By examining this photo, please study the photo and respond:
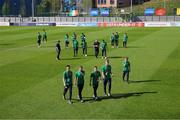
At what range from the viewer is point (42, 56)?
35406 mm

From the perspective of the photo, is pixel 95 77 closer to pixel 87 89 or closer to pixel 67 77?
pixel 67 77

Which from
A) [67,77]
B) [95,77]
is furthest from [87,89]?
[67,77]

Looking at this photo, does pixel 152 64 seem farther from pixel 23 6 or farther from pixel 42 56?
pixel 23 6

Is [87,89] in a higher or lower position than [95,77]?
lower

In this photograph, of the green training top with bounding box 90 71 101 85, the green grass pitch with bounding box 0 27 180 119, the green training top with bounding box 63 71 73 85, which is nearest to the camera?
the green grass pitch with bounding box 0 27 180 119

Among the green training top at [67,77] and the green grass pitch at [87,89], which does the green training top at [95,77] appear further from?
the green training top at [67,77]

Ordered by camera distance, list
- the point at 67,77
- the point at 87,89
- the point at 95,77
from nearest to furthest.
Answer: the point at 67,77
the point at 95,77
the point at 87,89

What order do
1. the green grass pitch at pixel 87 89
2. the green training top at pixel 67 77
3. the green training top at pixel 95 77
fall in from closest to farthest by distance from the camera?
the green grass pitch at pixel 87 89 < the green training top at pixel 67 77 < the green training top at pixel 95 77

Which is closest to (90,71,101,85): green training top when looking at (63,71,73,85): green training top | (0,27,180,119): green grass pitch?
(0,27,180,119): green grass pitch

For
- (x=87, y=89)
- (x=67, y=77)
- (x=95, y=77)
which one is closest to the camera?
(x=67, y=77)

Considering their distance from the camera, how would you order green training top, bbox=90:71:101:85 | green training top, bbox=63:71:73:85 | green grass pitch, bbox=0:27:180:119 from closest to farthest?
green grass pitch, bbox=0:27:180:119 → green training top, bbox=63:71:73:85 → green training top, bbox=90:71:101:85

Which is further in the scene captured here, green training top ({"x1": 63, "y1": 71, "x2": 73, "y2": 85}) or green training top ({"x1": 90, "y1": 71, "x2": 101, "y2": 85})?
green training top ({"x1": 90, "y1": 71, "x2": 101, "y2": 85})

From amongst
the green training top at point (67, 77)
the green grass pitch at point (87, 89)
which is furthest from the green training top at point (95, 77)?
the green training top at point (67, 77)

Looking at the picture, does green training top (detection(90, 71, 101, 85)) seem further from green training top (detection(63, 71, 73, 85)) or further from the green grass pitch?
green training top (detection(63, 71, 73, 85))
